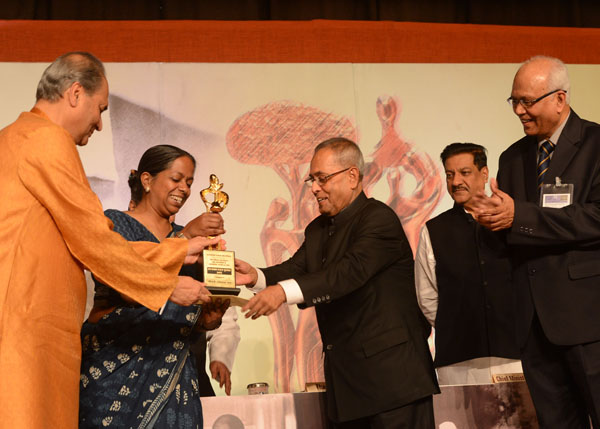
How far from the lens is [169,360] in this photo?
107 inches

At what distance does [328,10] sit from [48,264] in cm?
380

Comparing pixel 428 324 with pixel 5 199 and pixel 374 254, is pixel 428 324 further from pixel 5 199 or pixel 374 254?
pixel 5 199

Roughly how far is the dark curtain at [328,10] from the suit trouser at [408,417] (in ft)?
11.6

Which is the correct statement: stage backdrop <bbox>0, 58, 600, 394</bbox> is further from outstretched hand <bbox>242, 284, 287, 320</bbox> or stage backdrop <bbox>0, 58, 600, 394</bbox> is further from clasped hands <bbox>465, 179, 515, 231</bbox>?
clasped hands <bbox>465, 179, 515, 231</bbox>

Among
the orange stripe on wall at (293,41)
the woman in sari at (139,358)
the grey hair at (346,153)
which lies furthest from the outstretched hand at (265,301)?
the orange stripe on wall at (293,41)

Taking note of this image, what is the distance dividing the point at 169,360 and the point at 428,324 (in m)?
1.65

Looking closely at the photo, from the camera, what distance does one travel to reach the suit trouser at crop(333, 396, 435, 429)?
8.84 ft

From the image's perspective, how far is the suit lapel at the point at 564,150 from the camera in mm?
2660

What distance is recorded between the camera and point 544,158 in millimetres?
2748

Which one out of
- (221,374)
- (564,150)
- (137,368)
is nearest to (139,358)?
(137,368)

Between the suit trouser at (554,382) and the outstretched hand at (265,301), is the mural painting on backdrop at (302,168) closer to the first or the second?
the outstretched hand at (265,301)

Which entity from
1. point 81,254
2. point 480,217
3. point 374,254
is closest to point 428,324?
point 374,254

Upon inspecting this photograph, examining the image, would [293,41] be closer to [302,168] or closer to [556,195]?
[302,168]

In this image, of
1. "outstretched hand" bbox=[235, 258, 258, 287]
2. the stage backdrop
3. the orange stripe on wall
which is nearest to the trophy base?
"outstretched hand" bbox=[235, 258, 258, 287]
